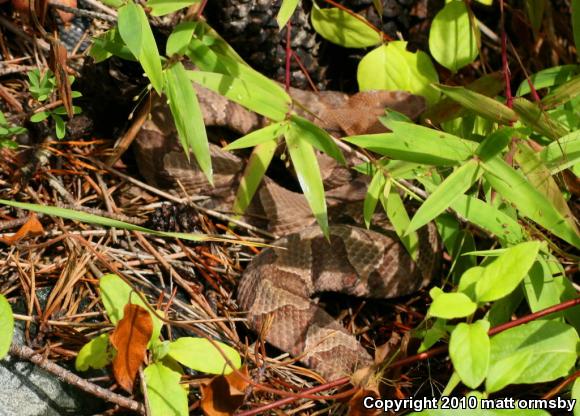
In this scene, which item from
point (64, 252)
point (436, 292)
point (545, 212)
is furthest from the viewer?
point (64, 252)

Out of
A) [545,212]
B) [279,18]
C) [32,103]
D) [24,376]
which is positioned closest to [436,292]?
[545,212]

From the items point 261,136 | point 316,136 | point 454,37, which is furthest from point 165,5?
point 454,37

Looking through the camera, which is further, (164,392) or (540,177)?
(540,177)

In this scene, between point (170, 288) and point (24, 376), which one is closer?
point (24, 376)

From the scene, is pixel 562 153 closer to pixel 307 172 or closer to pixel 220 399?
pixel 307 172

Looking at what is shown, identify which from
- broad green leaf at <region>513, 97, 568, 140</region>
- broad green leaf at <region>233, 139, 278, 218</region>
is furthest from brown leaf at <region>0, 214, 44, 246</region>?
broad green leaf at <region>513, 97, 568, 140</region>

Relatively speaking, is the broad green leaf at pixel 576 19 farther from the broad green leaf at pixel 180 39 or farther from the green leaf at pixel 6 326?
the green leaf at pixel 6 326

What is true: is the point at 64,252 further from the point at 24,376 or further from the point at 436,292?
the point at 436,292

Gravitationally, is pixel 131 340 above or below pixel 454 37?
below
